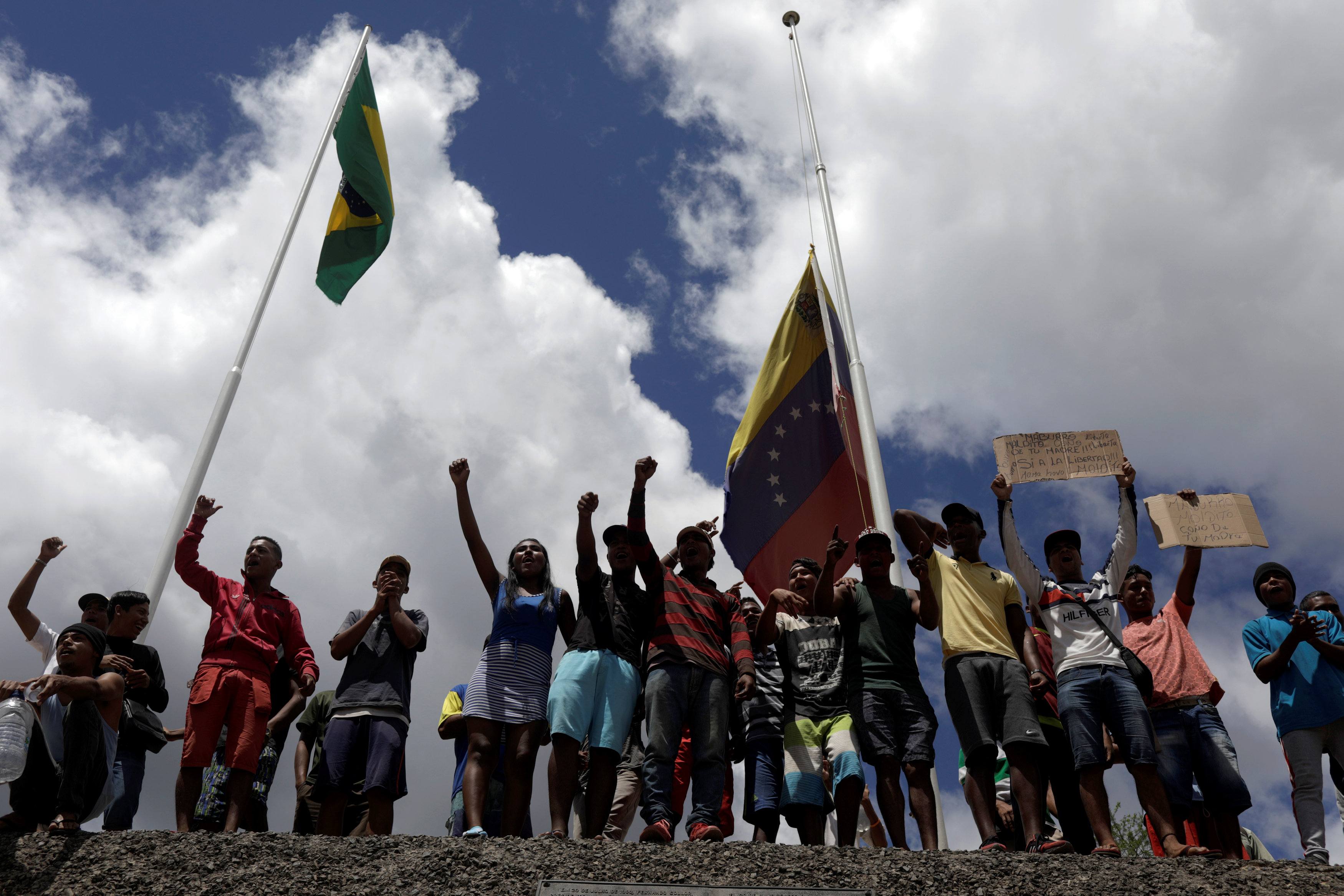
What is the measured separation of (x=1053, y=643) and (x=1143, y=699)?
1.71 ft

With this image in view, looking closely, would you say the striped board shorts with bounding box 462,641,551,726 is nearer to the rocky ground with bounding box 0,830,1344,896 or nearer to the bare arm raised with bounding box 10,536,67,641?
the rocky ground with bounding box 0,830,1344,896

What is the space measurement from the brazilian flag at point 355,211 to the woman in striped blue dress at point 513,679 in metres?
5.36

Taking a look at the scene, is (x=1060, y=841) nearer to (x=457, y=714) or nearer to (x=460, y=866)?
(x=460, y=866)

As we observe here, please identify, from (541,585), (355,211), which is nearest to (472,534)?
(541,585)

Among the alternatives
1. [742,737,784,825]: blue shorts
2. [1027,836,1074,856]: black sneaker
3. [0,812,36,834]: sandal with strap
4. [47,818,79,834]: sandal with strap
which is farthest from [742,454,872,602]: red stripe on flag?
[0,812,36,834]: sandal with strap

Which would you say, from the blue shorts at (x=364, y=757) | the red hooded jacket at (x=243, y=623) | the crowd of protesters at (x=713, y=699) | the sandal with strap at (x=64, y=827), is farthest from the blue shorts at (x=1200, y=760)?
the sandal with strap at (x=64, y=827)

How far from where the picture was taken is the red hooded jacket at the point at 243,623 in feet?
17.6

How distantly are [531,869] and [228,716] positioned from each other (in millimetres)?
2163

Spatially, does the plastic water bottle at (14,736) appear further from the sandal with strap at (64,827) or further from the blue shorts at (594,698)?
the blue shorts at (594,698)

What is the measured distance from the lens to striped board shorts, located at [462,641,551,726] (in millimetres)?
4980

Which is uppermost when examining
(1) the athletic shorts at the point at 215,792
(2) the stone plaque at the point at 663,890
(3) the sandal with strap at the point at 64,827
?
(1) the athletic shorts at the point at 215,792

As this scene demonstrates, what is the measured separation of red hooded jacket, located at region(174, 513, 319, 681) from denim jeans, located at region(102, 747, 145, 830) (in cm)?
59

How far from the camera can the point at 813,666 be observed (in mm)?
5289

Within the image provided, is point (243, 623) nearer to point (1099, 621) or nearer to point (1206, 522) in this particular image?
point (1099, 621)
